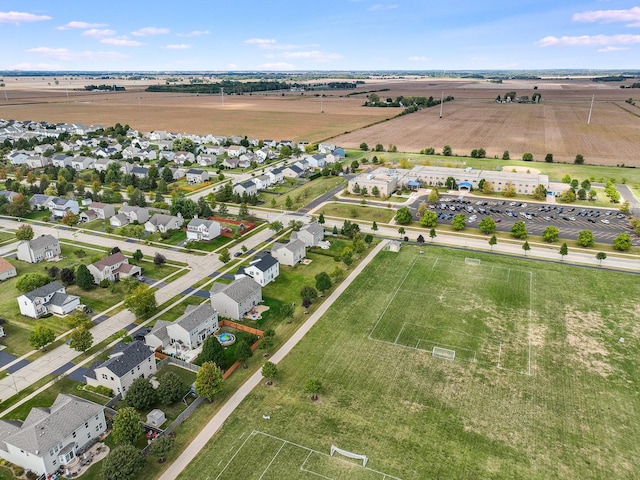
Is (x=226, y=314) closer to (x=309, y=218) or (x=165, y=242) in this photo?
(x=165, y=242)

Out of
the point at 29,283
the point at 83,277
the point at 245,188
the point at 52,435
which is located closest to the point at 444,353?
the point at 52,435

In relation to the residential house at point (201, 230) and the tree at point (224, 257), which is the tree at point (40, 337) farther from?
the residential house at point (201, 230)

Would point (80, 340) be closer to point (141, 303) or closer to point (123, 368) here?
point (123, 368)

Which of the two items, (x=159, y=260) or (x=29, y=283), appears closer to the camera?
(x=29, y=283)

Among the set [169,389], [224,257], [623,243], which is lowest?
[169,389]

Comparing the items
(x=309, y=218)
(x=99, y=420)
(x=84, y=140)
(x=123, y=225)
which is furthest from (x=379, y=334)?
(x=84, y=140)

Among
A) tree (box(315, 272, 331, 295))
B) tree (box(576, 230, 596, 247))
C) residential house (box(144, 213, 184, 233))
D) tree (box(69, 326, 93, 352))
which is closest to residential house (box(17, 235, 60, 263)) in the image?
residential house (box(144, 213, 184, 233))

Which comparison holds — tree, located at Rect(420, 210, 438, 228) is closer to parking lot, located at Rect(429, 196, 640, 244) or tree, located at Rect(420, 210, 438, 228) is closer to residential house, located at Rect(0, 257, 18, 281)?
parking lot, located at Rect(429, 196, 640, 244)
